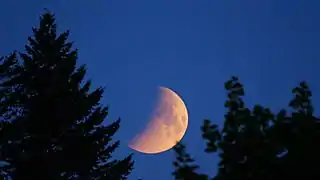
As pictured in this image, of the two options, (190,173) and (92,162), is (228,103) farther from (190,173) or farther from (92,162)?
(92,162)

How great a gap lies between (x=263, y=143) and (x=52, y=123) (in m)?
12.1

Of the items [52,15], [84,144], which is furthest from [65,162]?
[52,15]

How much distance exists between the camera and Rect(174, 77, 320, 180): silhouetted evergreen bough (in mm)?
2902

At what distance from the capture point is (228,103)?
3316mm

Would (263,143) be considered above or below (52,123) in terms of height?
below

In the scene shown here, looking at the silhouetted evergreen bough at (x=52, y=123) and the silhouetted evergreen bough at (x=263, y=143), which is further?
the silhouetted evergreen bough at (x=52, y=123)

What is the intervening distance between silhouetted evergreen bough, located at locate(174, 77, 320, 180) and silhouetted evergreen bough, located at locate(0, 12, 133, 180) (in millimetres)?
10518

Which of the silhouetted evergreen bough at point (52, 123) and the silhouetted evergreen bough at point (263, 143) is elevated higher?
the silhouetted evergreen bough at point (52, 123)

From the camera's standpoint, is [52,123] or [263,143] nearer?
[263,143]

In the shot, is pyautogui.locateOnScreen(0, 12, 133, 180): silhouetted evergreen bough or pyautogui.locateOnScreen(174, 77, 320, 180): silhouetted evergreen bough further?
pyautogui.locateOnScreen(0, 12, 133, 180): silhouetted evergreen bough

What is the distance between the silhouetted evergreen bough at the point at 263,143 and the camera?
2.90 m

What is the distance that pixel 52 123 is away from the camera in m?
14.3

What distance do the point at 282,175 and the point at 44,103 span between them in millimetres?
12632

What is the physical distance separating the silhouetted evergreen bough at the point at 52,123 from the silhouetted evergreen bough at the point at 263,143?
10518 millimetres
